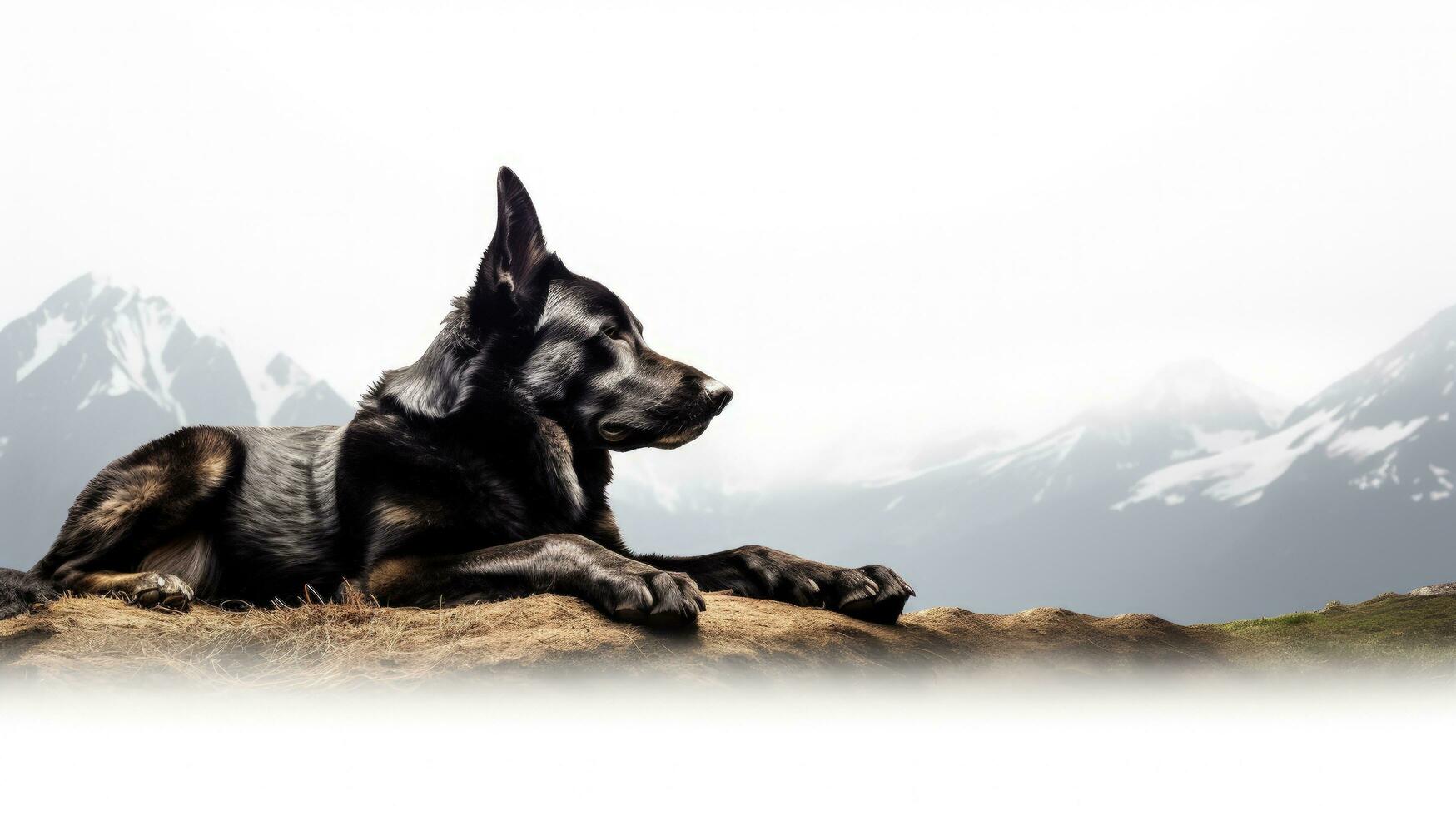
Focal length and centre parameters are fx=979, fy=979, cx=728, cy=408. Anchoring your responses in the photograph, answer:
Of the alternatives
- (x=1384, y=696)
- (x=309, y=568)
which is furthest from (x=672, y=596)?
(x=1384, y=696)

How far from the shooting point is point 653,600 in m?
4.11

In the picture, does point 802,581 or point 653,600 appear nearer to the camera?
point 653,600

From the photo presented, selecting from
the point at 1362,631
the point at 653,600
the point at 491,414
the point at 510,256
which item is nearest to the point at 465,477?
the point at 491,414

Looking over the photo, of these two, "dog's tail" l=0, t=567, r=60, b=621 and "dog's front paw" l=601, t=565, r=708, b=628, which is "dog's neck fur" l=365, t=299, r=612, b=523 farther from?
"dog's tail" l=0, t=567, r=60, b=621

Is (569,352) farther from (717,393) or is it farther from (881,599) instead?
(881,599)

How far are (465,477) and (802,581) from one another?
1917mm

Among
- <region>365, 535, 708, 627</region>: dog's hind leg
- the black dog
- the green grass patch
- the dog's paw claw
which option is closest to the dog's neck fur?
the black dog

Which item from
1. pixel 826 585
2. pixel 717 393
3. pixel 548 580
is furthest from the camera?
pixel 717 393

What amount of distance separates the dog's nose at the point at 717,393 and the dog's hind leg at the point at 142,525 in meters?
2.90

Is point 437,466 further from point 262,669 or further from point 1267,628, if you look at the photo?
point 1267,628

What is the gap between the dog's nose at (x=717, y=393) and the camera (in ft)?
17.4

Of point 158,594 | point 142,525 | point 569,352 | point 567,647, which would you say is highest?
point 569,352

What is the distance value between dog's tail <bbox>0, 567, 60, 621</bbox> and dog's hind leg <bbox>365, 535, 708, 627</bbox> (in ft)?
5.61

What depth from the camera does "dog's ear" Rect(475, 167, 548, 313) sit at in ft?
18.0
